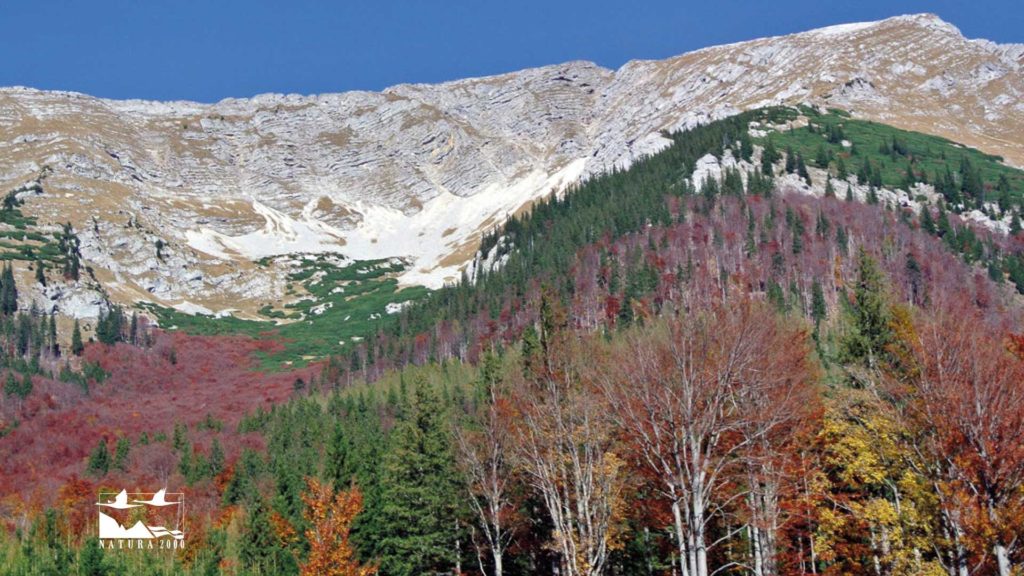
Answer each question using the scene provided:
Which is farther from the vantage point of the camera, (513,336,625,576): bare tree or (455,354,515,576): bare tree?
(455,354,515,576): bare tree

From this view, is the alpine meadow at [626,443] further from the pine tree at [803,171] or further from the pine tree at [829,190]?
the pine tree at [803,171]

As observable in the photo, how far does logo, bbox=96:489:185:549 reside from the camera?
40.2 m

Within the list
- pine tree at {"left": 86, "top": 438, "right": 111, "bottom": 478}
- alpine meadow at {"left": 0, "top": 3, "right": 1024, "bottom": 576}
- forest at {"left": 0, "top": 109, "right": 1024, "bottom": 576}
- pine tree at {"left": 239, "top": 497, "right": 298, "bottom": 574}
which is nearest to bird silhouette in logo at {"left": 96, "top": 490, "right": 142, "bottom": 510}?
alpine meadow at {"left": 0, "top": 3, "right": 1024, "bottom": 576}

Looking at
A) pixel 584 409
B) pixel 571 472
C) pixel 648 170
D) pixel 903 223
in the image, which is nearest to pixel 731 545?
pixel 571 472

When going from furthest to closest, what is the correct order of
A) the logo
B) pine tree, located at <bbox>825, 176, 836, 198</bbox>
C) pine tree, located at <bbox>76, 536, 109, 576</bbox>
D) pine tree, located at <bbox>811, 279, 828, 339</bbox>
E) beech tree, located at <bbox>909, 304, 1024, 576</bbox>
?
pine tree, located at <bbox>825, 176, 836, 198</bbox>
pine tree, located at <bbox>811, 279, 828, 339</bbox>
the logo
pine tree, located at <bbox>76, 536, 109, 576</bbox>
beech tree, located at <bbox>909, 304, 1024, 576</bbox>

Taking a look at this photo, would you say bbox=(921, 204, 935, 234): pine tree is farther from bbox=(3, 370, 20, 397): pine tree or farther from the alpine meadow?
bbox=(3, 370, 20, 397): pine tree

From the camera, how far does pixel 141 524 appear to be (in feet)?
159

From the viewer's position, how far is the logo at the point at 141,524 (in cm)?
4022

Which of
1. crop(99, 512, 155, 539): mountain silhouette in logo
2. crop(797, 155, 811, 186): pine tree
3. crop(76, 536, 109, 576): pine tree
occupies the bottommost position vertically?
crop(76, 536, 109, 576): pine tree

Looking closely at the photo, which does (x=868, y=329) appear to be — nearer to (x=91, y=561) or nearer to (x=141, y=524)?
(x=91, y=561)

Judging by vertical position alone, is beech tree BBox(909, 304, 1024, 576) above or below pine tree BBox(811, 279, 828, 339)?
below

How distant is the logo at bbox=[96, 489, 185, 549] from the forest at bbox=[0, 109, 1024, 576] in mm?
1462

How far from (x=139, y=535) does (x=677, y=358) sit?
34.4 meters

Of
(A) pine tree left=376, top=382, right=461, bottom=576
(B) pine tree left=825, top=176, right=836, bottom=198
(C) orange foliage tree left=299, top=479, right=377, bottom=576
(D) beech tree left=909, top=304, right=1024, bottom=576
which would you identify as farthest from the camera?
(B) pine tree left=825, top=176, right=836, bottom=198
